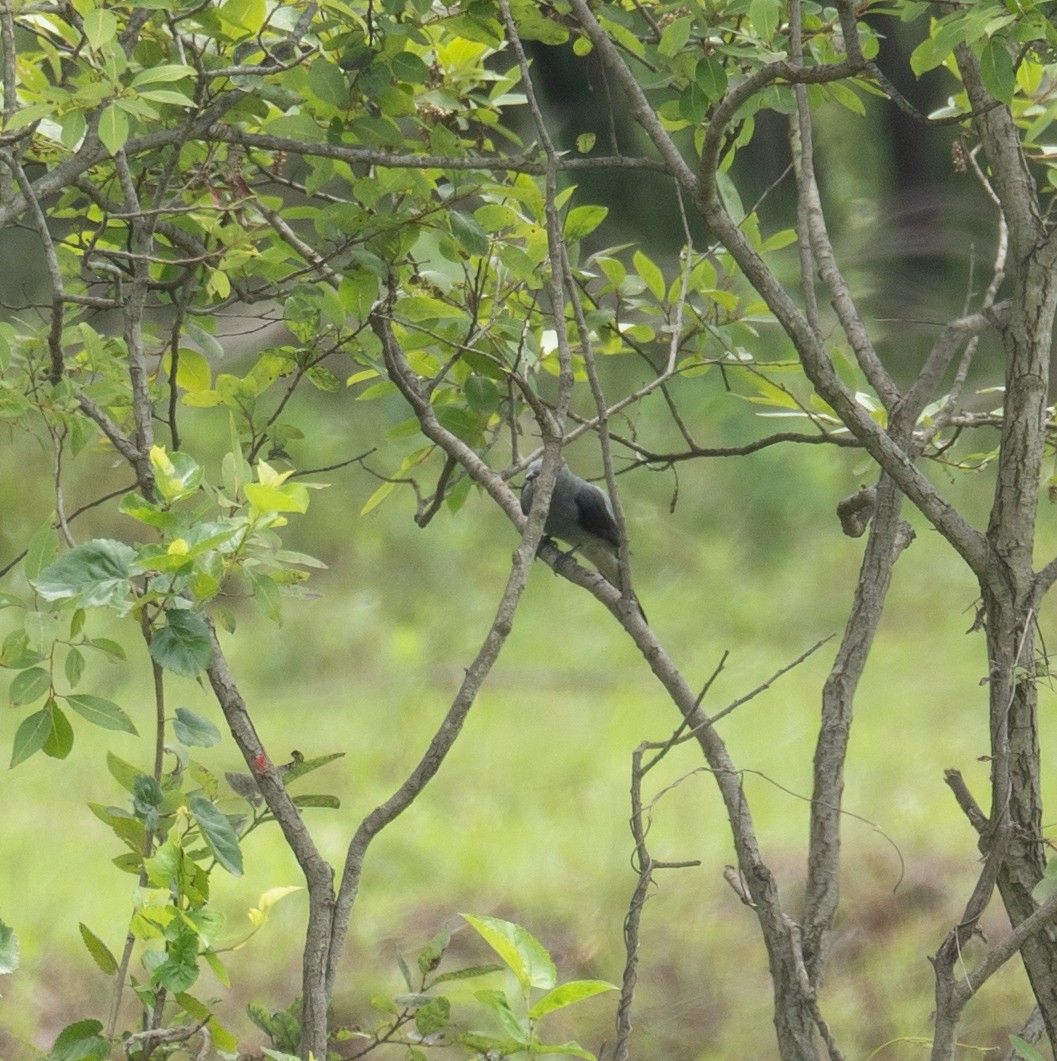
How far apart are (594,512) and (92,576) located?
7.66 feet

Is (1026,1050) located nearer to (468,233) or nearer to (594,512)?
(468,233)

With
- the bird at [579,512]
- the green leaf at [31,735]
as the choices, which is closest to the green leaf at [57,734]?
the green leaf at [31,735]

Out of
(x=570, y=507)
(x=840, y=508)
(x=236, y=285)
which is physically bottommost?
(x=570, y=507)

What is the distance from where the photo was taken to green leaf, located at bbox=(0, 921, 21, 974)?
3.39 ft

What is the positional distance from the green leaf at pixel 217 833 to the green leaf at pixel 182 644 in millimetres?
151

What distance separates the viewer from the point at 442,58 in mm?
1482

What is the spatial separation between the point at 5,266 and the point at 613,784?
9.31ft

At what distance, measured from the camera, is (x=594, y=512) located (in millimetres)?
3236

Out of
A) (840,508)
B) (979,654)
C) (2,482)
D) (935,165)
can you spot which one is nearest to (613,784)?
(979,654)

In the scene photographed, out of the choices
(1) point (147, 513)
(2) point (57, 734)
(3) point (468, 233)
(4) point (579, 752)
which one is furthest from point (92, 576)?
(4) point (579, 752)

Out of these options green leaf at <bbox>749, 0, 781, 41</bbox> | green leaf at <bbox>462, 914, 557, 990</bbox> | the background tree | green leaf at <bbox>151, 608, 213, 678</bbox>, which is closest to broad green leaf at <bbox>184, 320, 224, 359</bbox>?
the background tree

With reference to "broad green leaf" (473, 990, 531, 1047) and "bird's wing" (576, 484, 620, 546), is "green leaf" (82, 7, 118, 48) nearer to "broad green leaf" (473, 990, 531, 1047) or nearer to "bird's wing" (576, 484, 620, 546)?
"broad green leaf" (473, 990, 531, 1047)

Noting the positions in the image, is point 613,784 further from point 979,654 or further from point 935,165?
point 935,165

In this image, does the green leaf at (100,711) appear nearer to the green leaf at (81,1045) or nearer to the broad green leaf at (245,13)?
the green leaf at (81,1045)
